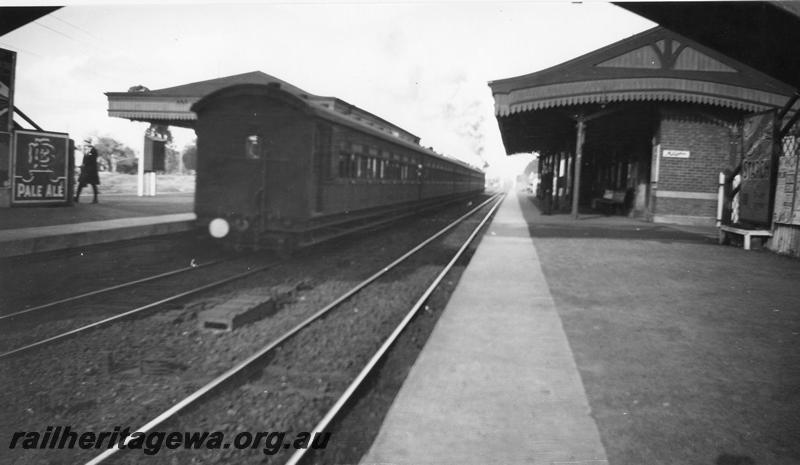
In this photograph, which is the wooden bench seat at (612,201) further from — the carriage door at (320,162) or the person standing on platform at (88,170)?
the person standing on platform at (88,170)

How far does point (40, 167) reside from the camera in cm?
1139

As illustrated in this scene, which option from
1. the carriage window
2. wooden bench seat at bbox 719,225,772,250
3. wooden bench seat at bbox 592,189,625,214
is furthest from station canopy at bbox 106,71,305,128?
wooden bench seat at bbox 592,189,625,214

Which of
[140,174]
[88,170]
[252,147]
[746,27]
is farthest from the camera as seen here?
[88,170]

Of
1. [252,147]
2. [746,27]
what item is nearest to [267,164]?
[252,147]

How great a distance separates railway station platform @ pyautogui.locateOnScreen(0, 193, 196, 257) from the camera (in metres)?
8.24

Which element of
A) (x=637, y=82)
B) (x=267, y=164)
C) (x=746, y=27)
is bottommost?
(x=267, y=164)

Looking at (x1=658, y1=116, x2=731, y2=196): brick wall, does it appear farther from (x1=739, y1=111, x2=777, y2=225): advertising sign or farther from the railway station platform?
the railway station platform

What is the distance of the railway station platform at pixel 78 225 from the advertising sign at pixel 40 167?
321 millimetres

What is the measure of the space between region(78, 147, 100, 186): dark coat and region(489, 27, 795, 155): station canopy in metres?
10.6

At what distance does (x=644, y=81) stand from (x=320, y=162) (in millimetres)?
10468

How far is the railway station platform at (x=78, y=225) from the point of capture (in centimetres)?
824

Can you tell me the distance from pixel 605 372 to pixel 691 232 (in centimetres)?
1136

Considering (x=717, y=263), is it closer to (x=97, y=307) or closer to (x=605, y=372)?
(x=605, y=372)

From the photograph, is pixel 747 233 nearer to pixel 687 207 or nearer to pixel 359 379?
pixel 687 207
